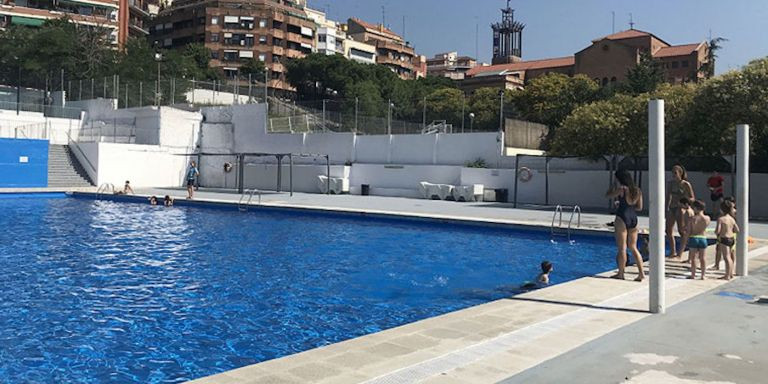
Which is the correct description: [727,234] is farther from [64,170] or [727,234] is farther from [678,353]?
[64,170]

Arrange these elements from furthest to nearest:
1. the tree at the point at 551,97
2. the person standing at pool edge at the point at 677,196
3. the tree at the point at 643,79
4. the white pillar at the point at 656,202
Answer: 1. the tree at the point at 643,79
2. the tree at the point at 551,97
3. the person standing at pool edge at the point at 677,196
4. the white pillar at the point at 656,202

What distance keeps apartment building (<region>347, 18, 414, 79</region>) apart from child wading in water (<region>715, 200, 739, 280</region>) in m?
103

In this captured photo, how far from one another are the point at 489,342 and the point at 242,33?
89.3m

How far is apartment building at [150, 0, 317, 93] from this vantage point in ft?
289

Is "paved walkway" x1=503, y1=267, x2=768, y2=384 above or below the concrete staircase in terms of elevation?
below

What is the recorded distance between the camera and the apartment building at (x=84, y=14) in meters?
73.1

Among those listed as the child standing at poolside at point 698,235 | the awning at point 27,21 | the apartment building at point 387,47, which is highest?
the apartment building at point 387,47

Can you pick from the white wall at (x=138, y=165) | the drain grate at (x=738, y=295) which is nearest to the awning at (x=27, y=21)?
the white wall at (x=138, y=165)

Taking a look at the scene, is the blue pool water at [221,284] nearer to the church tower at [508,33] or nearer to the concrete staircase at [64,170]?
the concrete staircase at [64,170]

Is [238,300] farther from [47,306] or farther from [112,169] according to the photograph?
[112,169]

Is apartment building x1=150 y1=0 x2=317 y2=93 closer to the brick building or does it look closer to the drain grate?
the brick building

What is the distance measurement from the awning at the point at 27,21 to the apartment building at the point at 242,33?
21479 mm

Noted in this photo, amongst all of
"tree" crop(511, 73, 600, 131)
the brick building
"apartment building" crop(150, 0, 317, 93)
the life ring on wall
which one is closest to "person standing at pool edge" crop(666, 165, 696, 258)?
the life ring on wall

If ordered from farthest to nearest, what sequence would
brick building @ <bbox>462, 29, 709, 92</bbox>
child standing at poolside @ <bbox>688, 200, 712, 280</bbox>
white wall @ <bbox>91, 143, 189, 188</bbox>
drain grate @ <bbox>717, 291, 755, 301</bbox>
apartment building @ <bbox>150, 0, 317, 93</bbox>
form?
1. apartment building @ <bbox>150, 0, 317, 93</bbox>
2. brick building @ <bbox>462, 29, 709, 92</bbox>
3. white wall @ <bbox>91, 143, 189, 188</bbox>
4. child standing at poolside @ <bbox>688, 200, 712, 280</bbox>
5. drain grate @ <bbox>717, 291, 755, 301</bbox>
